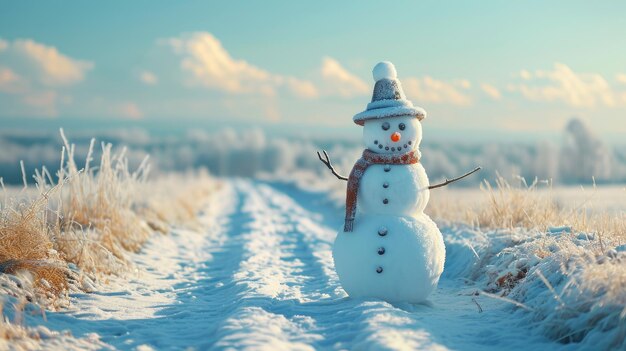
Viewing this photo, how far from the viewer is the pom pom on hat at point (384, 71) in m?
5.39

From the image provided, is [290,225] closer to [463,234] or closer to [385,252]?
[463,234]

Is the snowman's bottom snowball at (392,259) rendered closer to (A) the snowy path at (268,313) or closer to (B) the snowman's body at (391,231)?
(B) the snowman's body at (391,231)

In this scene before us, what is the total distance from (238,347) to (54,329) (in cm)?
176

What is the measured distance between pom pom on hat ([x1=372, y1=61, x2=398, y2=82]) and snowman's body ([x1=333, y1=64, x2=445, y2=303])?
123mm

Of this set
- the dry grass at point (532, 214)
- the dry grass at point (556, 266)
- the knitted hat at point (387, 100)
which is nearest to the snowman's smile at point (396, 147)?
the knitted hat at point (387, 100)

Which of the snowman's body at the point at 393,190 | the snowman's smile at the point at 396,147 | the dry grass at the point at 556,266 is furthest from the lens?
the snowman's smile at the point at 396,147

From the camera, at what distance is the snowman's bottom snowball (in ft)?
16.0

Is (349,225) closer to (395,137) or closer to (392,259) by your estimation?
(392,259)

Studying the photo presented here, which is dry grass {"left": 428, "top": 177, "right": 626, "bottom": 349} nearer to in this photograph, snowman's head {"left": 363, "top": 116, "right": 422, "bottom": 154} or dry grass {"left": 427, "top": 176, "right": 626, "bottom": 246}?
dry grass {"left": 427, "top": 176, "right": 626, "bottom": 246}

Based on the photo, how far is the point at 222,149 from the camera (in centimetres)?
9338

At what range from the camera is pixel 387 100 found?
5.27 m

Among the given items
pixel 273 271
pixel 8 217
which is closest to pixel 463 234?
pixel 273 271

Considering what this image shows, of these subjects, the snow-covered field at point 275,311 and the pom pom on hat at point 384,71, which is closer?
the snow-covered field at point 275,311

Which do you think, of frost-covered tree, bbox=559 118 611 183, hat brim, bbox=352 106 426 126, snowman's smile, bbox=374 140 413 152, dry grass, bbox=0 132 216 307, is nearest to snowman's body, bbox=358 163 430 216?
snowman's smile, bbox=374 140 413 152
